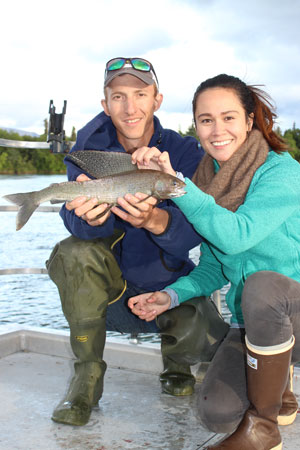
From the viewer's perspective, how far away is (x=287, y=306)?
2248 mm

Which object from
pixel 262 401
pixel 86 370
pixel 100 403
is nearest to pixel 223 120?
pixel 262 401

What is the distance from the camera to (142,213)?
281 centimetres

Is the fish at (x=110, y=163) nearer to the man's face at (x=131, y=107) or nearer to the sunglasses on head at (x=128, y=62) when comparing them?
the man's face at (x=131, y=107)

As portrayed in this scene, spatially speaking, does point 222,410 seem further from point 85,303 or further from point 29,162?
point 29,162

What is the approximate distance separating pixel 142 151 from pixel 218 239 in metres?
0.64

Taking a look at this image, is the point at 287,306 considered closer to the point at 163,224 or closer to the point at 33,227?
the point at 163,224

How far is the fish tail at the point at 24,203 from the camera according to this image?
295 cm

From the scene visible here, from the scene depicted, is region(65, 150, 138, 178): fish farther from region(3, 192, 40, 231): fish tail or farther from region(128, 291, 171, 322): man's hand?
region(128, 291, 171, 322): man's hand

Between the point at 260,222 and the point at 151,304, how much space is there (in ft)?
2.89

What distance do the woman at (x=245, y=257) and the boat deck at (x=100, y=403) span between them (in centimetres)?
29

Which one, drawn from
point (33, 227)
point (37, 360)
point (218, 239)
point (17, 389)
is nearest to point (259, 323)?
point (218, 239)

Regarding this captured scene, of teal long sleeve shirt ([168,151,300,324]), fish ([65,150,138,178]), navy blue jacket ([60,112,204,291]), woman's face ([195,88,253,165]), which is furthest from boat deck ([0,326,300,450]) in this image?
woman's face ([195,88,253,165])

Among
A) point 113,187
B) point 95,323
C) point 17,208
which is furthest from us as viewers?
point 17,208

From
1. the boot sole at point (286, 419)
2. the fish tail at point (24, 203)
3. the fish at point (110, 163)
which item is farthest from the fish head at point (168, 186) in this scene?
the boot sole at point (286, 419)
